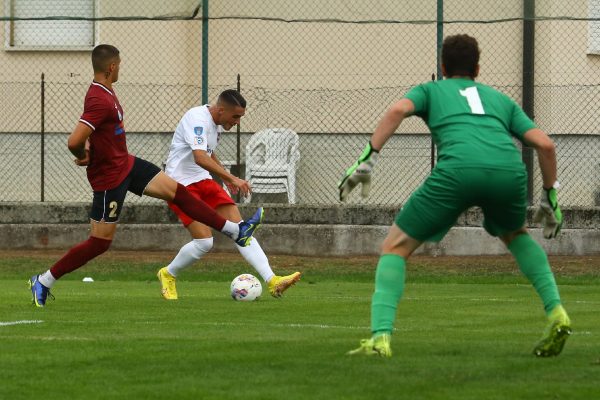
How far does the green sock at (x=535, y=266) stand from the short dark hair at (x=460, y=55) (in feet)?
3.16

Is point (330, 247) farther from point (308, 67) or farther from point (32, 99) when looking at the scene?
point (32, 99)

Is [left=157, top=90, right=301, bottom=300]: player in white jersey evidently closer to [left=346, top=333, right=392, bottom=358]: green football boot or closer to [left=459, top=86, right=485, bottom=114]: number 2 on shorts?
[left=346, top=333, right=392, bottom=358]: green football boot

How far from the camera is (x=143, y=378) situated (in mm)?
7047

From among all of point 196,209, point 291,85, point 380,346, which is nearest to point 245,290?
point 196,209

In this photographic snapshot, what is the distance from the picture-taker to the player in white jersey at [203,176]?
508 inches

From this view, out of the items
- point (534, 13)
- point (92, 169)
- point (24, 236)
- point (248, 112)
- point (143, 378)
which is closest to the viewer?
point (143, 378)

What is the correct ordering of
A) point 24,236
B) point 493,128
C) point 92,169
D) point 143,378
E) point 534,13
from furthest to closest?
point 24,236 < point 534,13 < point 92,169 < point 493,128 < point 143,378

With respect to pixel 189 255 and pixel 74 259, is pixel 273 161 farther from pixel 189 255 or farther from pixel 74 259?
pixel 74 259

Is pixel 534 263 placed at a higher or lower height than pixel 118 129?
lower

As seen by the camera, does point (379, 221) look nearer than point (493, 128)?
No

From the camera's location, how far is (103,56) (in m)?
11.8

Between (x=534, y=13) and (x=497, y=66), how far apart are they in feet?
10.3

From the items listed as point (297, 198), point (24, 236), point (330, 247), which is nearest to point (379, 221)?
point (330, 247)

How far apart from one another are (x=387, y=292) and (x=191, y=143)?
569 centimetres
